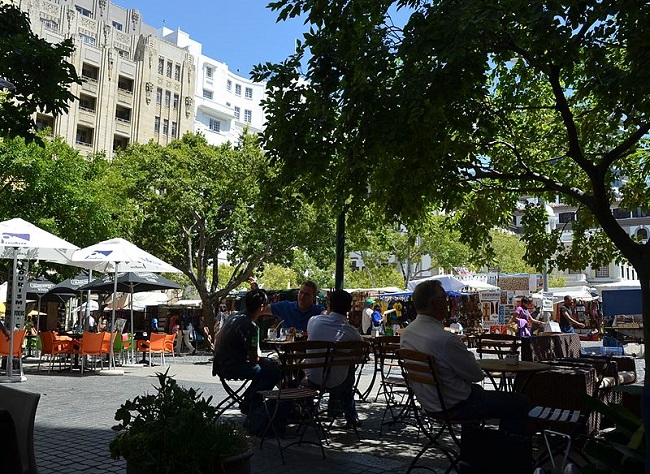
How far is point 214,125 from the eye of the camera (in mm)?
84250

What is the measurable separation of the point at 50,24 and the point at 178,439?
68.3m

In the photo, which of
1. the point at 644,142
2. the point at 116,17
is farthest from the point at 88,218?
the point at 116,17

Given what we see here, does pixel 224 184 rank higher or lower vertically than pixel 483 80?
higher

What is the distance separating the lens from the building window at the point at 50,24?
205 feet

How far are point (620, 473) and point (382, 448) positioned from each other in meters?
4.38

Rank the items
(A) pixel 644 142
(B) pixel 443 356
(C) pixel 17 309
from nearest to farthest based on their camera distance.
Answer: (B) pixel 443 356, (A) pixel 644 142, (C) pixel 17 309

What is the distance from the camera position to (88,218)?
2566 centimetres

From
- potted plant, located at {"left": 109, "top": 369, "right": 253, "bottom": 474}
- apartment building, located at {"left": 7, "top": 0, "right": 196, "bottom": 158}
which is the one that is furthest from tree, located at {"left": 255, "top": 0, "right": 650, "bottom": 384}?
apartment building, located at {"left": 7, "top": 0, "right": 196, "bottom": 158}

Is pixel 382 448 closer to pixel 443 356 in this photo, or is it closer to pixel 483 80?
pixel 443 356

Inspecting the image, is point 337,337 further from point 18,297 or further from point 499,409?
point 18,297

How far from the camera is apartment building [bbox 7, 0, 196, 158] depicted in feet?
192

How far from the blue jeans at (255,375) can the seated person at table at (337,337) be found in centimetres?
36

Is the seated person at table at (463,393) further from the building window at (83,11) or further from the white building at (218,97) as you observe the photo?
the building window at (83,11)

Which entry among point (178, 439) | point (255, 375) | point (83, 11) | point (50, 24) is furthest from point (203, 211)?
point (83, 11)
